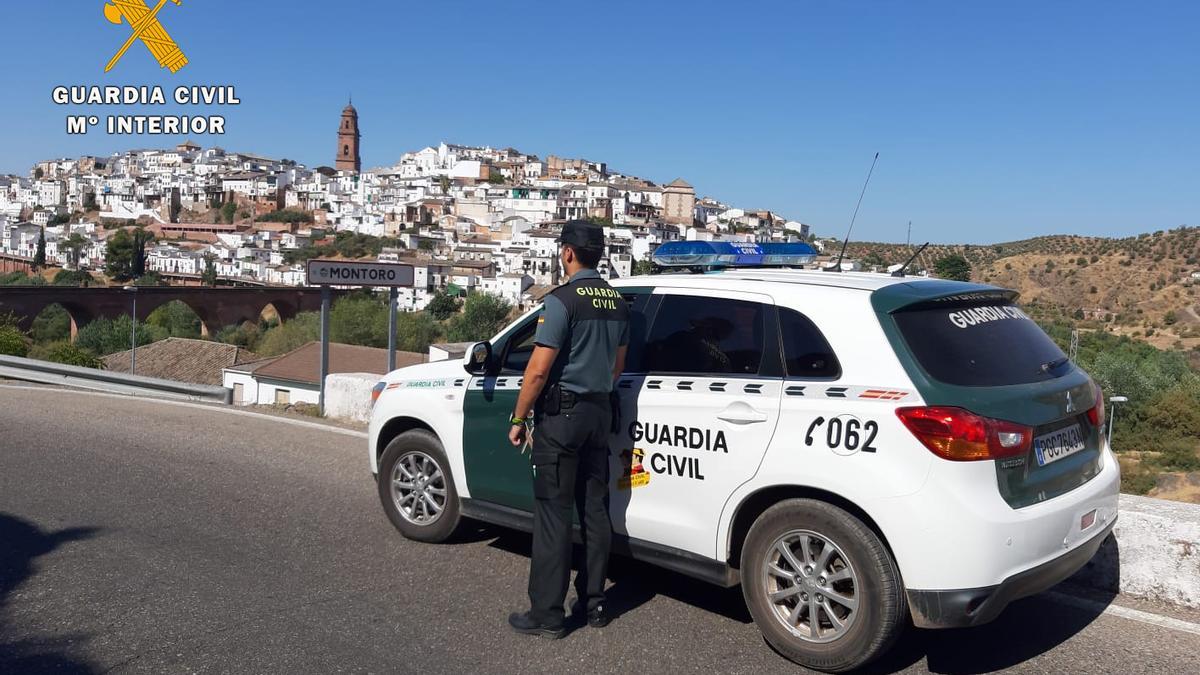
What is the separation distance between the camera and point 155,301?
71562 mm

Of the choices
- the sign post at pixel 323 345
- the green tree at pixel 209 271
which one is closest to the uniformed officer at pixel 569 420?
the sign post at pixel 323 345

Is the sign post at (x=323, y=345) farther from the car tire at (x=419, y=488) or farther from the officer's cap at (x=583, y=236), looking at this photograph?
the officer's cap at (x=583, y=236)

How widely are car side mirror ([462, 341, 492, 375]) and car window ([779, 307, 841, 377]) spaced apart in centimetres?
167

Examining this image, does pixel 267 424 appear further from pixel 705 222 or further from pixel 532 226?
pixel 705 222

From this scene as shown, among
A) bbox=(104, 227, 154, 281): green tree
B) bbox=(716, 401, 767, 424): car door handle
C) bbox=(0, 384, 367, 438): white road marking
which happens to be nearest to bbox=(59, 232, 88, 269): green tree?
bbox=(104, 227, 154, 281): green tree

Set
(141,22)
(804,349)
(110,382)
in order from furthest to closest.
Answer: (141,22), (110,382), (804,349)

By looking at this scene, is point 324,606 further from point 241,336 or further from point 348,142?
point 348,142

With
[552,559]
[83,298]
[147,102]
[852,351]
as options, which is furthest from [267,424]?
[83,298]

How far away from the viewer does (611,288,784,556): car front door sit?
3.96 meters

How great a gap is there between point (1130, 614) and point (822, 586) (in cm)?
178

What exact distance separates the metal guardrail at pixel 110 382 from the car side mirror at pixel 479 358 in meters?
7.19

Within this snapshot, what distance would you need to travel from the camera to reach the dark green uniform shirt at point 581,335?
4070 millimetres

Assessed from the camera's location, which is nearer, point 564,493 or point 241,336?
point 564,493

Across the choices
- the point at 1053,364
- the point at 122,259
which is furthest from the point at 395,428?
the point at 122,259
